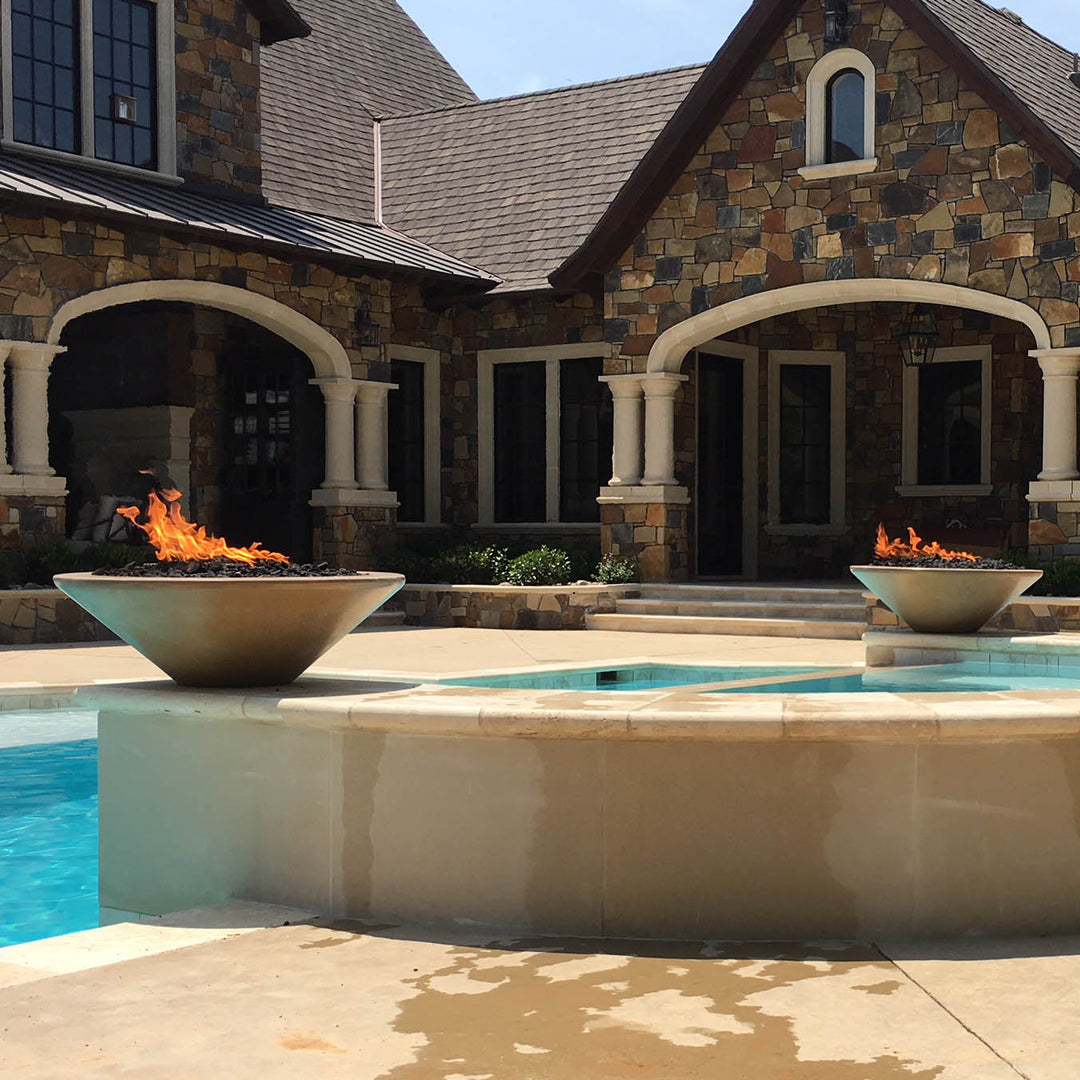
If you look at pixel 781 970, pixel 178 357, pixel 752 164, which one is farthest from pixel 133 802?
pixel 178 357

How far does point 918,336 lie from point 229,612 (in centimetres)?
1336

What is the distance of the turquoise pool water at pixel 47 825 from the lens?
18.7ft

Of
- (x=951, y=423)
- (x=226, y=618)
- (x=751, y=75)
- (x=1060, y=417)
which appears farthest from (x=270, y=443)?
(x=226, y=618)

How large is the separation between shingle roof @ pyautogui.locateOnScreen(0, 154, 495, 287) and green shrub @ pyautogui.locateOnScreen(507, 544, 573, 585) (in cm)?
342

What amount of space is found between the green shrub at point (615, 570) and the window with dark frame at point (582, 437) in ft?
5.36

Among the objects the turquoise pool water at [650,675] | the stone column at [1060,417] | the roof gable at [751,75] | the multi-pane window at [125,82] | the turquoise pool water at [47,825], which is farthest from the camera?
the multi-pane window at [125,82]

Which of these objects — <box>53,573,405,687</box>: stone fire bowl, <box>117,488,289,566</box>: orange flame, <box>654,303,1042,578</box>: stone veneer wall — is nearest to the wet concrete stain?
<box>53,573,405,687</box>: stone fire bowl

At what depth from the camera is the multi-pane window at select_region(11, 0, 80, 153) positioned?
48.8 feet

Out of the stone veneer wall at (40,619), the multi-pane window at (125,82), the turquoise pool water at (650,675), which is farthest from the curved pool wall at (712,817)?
the multi-pane window at (125,82)

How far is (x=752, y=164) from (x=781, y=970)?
12516 mm

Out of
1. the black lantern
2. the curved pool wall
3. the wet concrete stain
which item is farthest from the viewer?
the black lantern

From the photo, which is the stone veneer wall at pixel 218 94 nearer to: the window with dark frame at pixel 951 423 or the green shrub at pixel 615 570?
the green shrub at pixel 615 570

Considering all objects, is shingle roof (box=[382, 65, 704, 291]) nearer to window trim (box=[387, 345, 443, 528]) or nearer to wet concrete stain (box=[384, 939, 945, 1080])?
window trim (box=[387, 345, 443, 528])

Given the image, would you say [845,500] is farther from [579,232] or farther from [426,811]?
[426,811]
